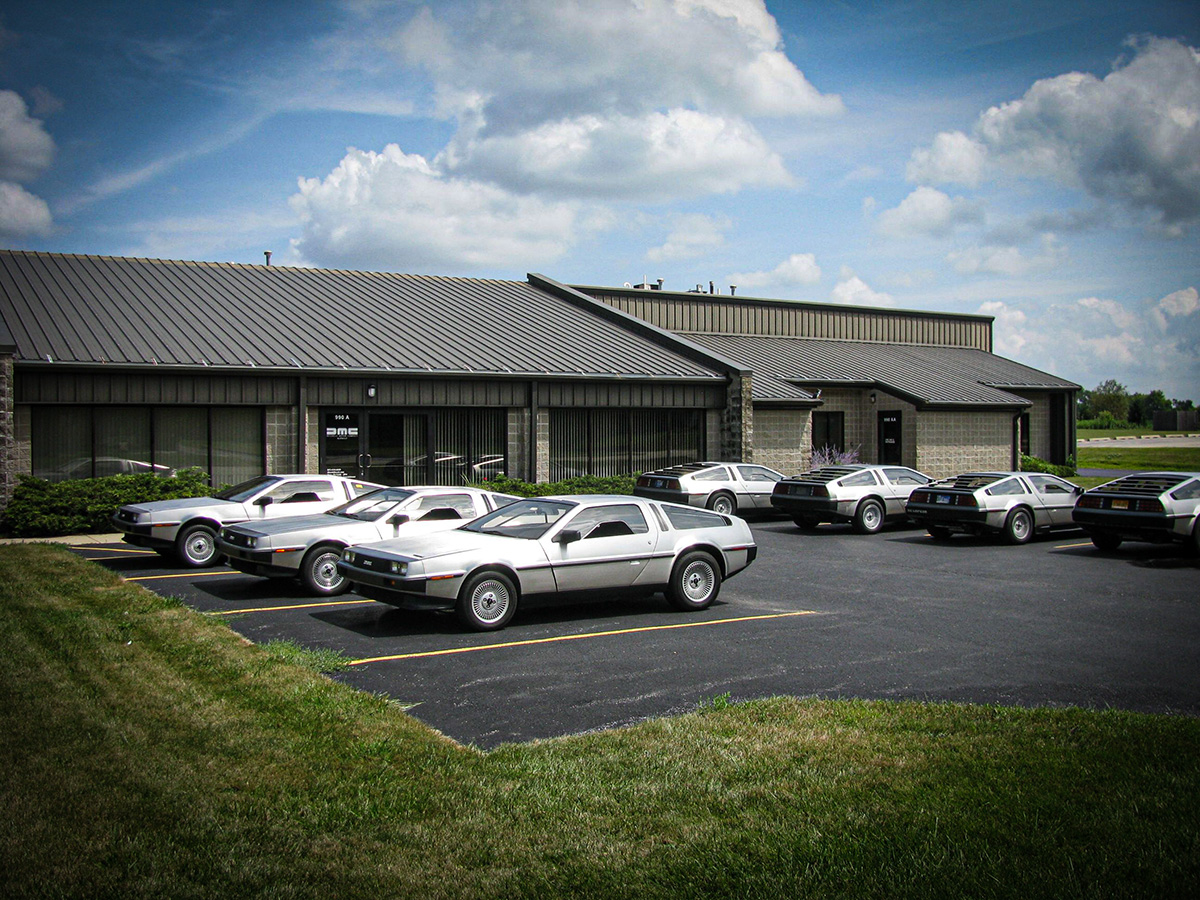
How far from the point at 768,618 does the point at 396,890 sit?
7.24m

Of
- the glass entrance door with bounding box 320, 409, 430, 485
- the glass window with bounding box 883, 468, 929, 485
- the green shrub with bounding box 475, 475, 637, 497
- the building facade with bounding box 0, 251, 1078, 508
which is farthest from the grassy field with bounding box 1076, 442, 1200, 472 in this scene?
the glass entrance door with bounding box 320, 409, 430, 485

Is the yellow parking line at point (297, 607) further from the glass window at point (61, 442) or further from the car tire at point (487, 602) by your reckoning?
the glass window at point (61, 442)

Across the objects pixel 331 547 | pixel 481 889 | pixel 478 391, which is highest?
pixel 478 391

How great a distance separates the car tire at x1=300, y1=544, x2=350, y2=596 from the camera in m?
12.2

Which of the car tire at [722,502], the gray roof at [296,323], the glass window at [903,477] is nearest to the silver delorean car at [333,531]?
the gray roof at [296,323]

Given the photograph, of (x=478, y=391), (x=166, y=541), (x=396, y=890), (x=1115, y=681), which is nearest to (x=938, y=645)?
(x=1115, y=681)

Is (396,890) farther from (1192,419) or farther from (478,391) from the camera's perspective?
(1192,419)

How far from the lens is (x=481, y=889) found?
4.20 metres

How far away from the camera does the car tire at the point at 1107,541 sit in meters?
17.5

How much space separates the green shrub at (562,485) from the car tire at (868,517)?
20.0ft

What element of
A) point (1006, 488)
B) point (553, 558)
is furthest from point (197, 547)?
point (1006, 488)

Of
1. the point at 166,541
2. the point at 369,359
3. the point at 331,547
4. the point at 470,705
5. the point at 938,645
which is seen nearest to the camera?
the point at 470,705

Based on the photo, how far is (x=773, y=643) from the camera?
9500mm

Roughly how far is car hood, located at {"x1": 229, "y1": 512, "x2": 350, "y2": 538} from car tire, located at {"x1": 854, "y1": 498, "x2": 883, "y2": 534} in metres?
11.5
